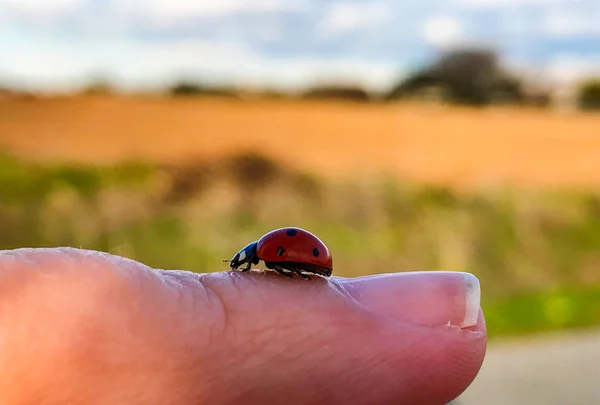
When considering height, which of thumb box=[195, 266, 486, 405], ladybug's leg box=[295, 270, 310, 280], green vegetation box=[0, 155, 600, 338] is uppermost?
ladybug's leg box=[295, 270, 310, 280]

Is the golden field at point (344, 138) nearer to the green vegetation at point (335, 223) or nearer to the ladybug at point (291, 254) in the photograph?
the green vegetation at point (335, 223)

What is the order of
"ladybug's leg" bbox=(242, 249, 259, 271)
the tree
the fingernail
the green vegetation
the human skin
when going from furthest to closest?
the tree, the green vegetation, "ladybug's leg" bbox=(242, 249, 259, 271), the fingernail, the human skin

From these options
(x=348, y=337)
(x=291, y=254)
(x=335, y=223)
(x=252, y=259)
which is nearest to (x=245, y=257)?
(x=252, y=259)

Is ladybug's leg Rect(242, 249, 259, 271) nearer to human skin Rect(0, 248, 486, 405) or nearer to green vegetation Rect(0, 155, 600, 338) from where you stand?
human skin Rect(0, 248, 486, 405)

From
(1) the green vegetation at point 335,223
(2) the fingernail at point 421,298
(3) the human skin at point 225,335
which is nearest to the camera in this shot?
(3) the human skin at point 225,335

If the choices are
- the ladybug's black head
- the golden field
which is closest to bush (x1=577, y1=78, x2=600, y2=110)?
the golden field

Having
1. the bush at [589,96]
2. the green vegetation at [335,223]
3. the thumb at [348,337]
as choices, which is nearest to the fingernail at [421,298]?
the thumb at [348,337]
